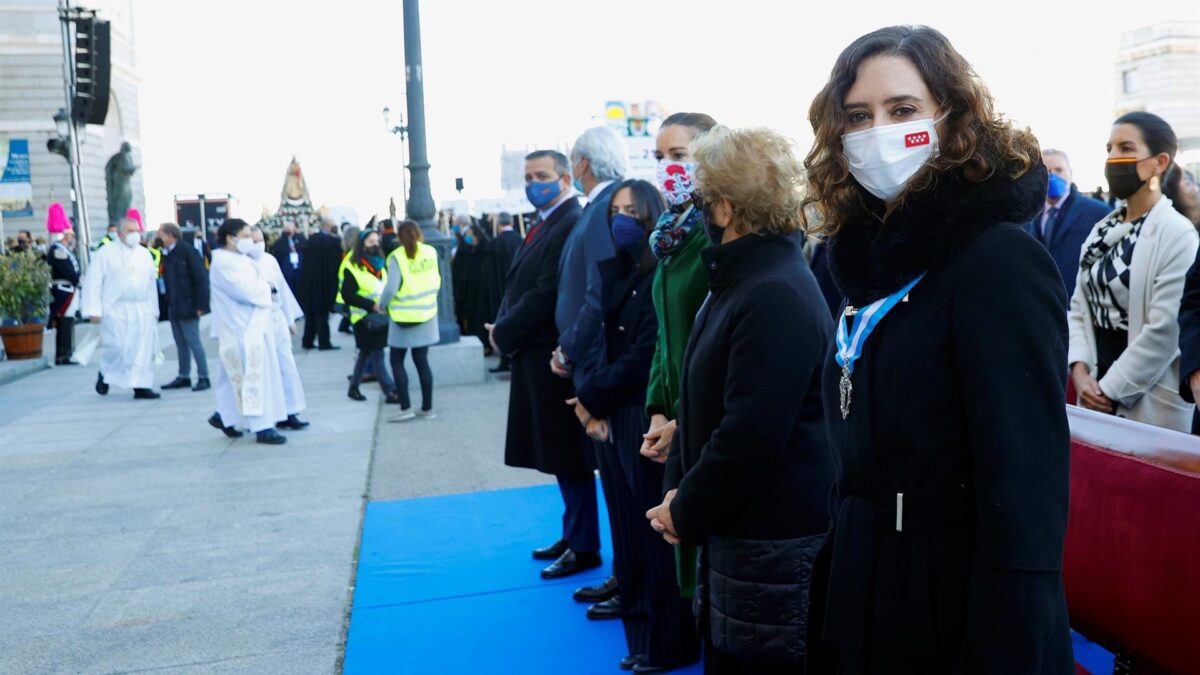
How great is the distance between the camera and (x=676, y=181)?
3.72 metres

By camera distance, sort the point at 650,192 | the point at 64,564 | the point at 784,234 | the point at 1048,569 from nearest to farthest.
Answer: the point at 1048,569
the point at 784,234
the point at 650,192
the point at 64,564

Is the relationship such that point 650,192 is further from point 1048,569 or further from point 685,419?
point 1048,569

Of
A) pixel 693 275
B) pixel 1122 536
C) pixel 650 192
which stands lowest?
pixel 1122 536

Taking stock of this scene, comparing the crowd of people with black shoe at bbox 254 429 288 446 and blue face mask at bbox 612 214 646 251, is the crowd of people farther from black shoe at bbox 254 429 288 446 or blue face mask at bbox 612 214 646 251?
black shoe at bbox 254 429 288 446

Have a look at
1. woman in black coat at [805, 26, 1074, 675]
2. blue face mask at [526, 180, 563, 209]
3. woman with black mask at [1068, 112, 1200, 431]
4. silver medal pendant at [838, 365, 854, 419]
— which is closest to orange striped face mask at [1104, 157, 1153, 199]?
woman with black mask at [1068, 112, 1200, 431]

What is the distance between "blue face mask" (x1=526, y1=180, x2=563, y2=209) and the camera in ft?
18.0

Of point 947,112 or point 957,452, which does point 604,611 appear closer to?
point 957,452

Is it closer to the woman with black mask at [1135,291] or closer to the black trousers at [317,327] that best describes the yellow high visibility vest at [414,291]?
the woman with black mask at [1135,291]

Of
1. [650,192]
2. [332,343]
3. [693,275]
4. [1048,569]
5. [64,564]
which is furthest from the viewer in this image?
[332,343]

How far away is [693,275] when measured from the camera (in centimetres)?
341

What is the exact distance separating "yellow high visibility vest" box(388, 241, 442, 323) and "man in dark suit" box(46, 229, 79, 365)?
28.6 ft

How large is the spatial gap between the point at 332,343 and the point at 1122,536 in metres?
17.4

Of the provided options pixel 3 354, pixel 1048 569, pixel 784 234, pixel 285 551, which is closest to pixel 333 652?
pixel 285 551

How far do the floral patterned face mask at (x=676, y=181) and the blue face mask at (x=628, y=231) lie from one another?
0.43 m
